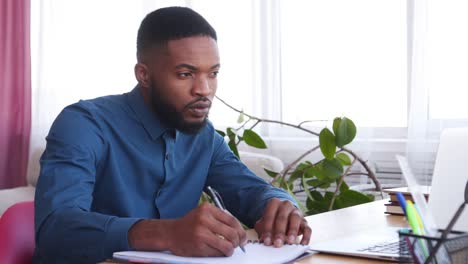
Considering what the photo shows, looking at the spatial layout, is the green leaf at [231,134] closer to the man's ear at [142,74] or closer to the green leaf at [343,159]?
the green leaf at [343,159]

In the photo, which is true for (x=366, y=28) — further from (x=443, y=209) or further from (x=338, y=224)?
(x=443, y=209)

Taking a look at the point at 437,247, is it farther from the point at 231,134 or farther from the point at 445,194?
the point at 231,134

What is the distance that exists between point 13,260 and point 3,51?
3007 mm

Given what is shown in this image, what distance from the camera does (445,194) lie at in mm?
1232

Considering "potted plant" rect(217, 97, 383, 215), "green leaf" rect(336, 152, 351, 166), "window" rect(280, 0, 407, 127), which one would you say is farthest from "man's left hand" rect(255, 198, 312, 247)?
"window" rect(280, 0, 407, 127)

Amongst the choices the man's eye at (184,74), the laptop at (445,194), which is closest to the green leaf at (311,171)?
the man's eye at (184,74)

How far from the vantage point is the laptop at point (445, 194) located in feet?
3.93

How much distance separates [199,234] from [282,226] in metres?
0.24

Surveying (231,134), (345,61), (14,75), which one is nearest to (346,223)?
(231,134)

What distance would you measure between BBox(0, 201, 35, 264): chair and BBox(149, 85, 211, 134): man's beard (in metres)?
0.35

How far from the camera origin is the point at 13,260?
1343 mm

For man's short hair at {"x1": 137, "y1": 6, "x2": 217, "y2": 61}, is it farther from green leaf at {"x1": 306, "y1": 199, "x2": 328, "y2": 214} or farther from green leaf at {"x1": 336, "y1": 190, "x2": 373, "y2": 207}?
green leaf at {"x1": 306, "y1": 199, "x2": 328, "y2": 214}

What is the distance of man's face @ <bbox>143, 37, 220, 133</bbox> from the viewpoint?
151cm

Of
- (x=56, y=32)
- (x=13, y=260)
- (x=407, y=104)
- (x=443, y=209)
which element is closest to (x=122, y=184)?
(x=13, y=260)
